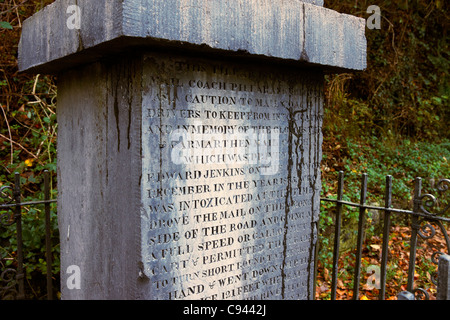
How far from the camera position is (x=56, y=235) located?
10.9ft

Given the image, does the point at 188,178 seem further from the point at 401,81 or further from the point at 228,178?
the point at 401,81

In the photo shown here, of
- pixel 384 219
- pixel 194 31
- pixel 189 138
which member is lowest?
pixel 384 219

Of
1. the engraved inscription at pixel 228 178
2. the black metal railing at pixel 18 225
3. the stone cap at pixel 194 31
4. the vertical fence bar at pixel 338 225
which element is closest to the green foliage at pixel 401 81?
the vertical fence bar at pixel 338 225

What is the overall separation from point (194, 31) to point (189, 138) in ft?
1.76

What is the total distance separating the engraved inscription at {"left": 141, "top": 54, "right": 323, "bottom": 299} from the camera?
1.76 m

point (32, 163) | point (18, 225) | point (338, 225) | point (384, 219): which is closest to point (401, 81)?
point (338, 225)

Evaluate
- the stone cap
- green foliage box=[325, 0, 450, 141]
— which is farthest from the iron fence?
green foliage box=[325, 0, 450, 141]

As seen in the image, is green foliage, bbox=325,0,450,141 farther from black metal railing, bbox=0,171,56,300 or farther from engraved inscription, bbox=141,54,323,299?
black metal railing, bbox=0,171,56,300

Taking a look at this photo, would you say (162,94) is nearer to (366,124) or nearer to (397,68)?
(366,124)

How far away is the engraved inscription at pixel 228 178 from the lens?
Result: 69.5 inches

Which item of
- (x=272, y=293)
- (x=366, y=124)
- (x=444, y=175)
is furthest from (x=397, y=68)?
(x=272, y=293)

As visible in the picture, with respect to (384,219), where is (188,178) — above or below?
above

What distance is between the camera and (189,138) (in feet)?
6.08

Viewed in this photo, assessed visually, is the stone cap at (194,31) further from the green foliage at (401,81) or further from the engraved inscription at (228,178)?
the green foliage at (401,81)
